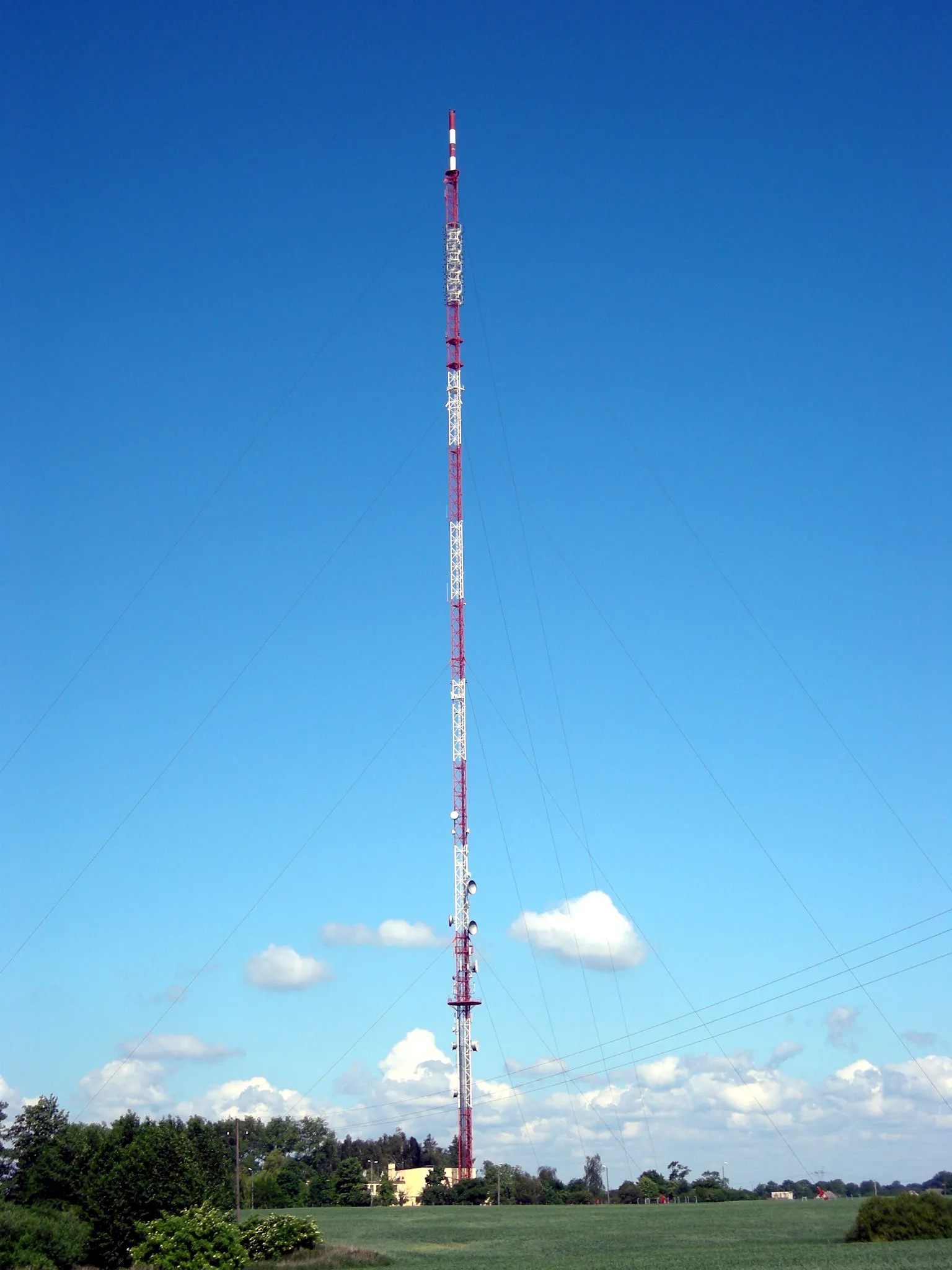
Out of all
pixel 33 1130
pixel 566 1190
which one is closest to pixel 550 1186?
pixel 566 1190

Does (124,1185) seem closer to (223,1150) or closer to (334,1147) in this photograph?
(223,1150)

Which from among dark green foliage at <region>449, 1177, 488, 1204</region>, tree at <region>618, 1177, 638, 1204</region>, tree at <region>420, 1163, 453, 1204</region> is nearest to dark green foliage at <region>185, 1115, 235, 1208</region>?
dark green foliage at <region>449, 1177, 488, 1204</region>

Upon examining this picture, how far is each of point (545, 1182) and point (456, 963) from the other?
267 feet

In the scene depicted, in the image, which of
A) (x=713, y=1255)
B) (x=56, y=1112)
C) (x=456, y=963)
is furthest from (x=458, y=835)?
(x=56, y=1112)

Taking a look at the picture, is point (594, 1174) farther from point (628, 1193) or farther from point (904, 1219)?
point (904, 1219)

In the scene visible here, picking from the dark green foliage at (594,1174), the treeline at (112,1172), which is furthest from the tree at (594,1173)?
the treeline at (112,1172)

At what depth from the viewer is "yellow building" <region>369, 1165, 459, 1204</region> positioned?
123 meters

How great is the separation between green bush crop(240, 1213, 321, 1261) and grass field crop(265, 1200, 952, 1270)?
4230 mm

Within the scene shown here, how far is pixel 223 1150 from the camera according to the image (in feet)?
252

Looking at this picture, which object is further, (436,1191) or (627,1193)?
(627,1193)

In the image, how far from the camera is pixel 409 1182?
13125 centimetres

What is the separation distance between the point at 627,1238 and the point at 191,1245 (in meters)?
26.4

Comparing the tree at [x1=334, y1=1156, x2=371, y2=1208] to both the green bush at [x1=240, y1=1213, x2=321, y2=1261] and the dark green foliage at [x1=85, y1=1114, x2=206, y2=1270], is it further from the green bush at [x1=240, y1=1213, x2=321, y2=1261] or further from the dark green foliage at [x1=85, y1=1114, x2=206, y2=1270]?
the green bush at [x1=240, y1=1213, x2=321, y2=1261]

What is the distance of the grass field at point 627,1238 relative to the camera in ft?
153
